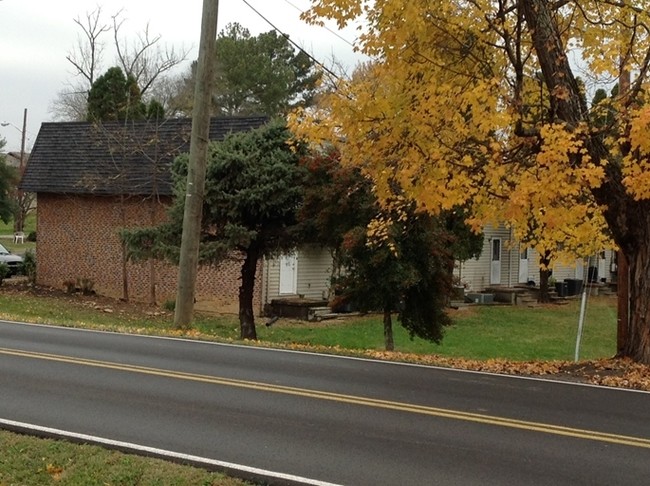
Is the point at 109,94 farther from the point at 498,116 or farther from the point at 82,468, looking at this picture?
the point at 82,468

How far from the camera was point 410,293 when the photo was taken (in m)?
19.0

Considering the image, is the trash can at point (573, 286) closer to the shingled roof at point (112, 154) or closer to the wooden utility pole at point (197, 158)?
the shingled roof at point (112, 154)

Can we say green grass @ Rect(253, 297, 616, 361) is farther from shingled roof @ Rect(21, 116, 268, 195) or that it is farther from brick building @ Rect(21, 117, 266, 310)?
shingled roof @ Rect(21, 116, 268, 195)

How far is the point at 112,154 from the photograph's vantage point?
29.4 metres

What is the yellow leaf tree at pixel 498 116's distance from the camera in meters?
10.6

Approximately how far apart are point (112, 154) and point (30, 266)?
6.92 m

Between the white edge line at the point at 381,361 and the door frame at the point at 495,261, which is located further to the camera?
the door frame at the point at 495,261

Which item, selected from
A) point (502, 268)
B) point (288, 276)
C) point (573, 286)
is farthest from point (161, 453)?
point (573, 286)

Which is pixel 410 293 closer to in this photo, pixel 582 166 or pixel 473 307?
pixel 582 166

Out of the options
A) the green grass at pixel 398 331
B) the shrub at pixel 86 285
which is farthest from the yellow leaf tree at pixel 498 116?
the shrub at pixel 86 285

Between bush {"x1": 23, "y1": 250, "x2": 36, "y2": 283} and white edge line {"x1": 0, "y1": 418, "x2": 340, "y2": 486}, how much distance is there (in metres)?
26.1

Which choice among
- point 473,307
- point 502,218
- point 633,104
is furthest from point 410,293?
point 473,307

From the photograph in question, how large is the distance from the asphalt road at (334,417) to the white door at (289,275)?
15050 mm

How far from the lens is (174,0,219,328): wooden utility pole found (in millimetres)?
15484
